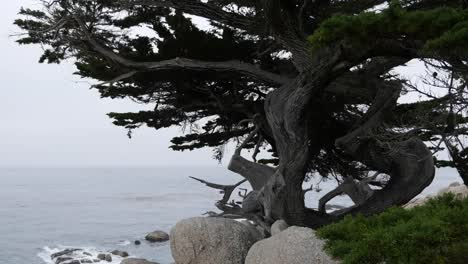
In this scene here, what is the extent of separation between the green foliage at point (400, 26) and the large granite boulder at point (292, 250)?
2511 millimetres

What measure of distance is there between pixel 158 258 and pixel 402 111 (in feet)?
39.7

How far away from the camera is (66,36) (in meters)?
9.33

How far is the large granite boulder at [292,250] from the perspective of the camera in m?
6.18

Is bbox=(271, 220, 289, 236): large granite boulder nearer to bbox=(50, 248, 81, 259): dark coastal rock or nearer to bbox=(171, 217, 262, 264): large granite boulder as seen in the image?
bbox=(171, 217, 262, 264): large granite boulder

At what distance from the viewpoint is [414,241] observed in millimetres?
3561

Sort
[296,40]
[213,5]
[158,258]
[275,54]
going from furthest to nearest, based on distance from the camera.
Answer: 1. [158,258]
2. [275,54]
3. [213,5]
4. [296,40]

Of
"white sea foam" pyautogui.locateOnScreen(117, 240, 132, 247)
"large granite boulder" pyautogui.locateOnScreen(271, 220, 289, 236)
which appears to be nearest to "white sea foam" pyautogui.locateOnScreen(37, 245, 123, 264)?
"white sea foam" pyautogui.locateOnScreen(117, 240, 132, 247)

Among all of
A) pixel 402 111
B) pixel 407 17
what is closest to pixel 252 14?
pixel 402 111

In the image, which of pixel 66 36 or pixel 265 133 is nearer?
pixel 66 36

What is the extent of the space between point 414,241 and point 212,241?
481 cm

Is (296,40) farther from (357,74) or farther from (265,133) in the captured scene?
(265,133)

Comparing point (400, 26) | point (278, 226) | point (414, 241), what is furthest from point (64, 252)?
point (414, 241)

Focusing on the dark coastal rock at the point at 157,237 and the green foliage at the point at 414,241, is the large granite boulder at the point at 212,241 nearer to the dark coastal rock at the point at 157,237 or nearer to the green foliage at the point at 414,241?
the green foliage at the point at 414,241

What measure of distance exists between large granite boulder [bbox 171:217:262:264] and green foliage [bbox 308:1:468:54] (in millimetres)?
4239
